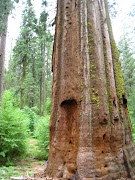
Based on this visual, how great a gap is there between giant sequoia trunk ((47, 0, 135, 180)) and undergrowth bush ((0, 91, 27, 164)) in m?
2.71

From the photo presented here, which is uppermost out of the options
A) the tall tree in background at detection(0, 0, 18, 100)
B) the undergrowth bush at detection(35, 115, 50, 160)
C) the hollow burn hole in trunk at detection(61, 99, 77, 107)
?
the tall tree in background at detection(0, 0, 18, 100)

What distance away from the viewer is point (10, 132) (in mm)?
5457

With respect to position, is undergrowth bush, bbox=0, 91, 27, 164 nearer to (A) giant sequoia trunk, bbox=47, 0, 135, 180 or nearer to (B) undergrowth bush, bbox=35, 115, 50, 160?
(B) undergrowth bush, bbox=35, 115, 50, 160

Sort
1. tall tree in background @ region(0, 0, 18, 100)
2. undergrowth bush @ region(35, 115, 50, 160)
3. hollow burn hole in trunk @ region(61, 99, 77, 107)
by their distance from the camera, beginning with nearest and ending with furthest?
hollow burn hole in trunk @ region(61, 99, 77, 107) → undergrowth bush @ region(35, 115, 50, 160) → tall tree in background @ region(0, 0, 18, 100)

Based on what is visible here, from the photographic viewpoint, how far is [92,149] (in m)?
2.85

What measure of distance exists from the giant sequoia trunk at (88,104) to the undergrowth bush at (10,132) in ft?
8.90

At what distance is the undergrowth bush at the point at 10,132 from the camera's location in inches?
209

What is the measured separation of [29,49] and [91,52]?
17.1m

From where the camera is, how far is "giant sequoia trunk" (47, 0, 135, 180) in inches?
113

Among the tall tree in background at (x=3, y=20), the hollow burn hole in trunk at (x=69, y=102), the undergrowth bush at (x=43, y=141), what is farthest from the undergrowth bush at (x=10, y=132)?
the tall tree in background at (x=3, y=20)

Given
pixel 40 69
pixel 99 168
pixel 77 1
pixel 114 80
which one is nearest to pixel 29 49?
pixel 40 69

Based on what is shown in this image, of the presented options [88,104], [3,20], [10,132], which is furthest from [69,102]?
[3,20]

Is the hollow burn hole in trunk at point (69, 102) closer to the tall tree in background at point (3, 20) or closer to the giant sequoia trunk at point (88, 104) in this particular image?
the giant sequoia trunk at point (88, 104)

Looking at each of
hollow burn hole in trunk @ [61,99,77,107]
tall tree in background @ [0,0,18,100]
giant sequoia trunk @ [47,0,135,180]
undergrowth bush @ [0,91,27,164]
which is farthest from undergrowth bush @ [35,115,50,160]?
tall tree in background @ [0,0,18,100]
